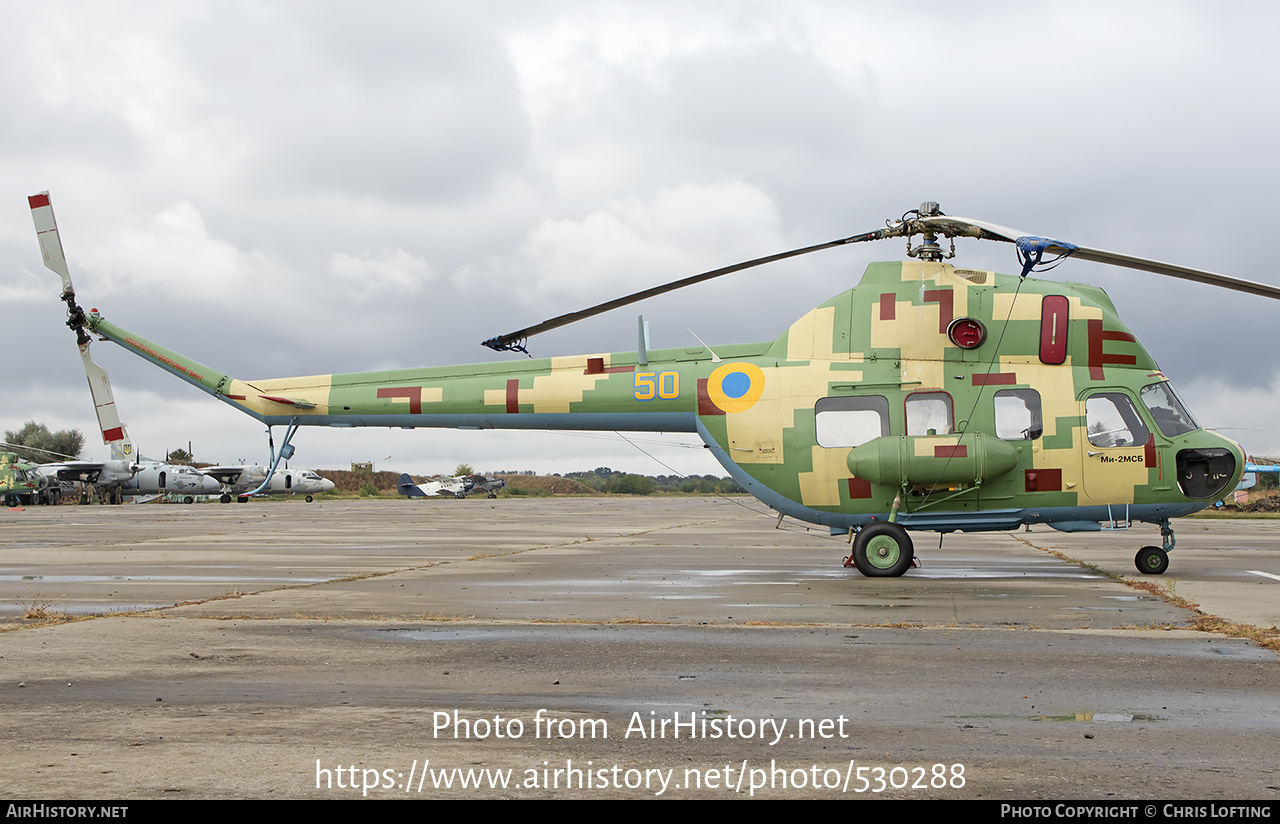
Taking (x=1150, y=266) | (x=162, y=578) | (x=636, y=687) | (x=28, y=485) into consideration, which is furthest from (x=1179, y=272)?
(x=28, y=485)

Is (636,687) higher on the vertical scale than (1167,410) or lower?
lower

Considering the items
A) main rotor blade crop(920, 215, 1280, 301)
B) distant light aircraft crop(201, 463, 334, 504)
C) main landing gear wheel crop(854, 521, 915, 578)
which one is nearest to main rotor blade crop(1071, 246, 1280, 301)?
main rotor blade crop(920, 215, 1280, 301)

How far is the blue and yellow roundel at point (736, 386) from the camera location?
14.8 metres

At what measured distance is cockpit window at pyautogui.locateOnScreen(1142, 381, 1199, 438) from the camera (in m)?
13.9

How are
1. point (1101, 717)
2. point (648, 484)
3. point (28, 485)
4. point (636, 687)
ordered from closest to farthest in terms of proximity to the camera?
1. point (1101, 717)
2. point (636, 687)
3. point (28, 485)
4. point (648, 484)

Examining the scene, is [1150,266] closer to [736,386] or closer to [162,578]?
[736,386]

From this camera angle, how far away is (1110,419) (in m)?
13.9

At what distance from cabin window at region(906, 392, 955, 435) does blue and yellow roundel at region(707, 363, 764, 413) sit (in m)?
2.25

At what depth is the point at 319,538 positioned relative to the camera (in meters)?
24.1

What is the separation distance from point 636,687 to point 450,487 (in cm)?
7770

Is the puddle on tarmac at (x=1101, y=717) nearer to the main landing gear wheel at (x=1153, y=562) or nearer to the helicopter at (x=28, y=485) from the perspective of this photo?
the main landing gear wheel at (x=1153, y=562)

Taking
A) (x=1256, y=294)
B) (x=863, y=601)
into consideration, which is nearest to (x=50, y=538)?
(x=863, y=601)

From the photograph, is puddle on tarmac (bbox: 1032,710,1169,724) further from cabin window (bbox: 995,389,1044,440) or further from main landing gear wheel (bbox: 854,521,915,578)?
cabin window (bbox: 995,389,1044,440)

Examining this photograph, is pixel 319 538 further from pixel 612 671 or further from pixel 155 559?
pixel 612 671
